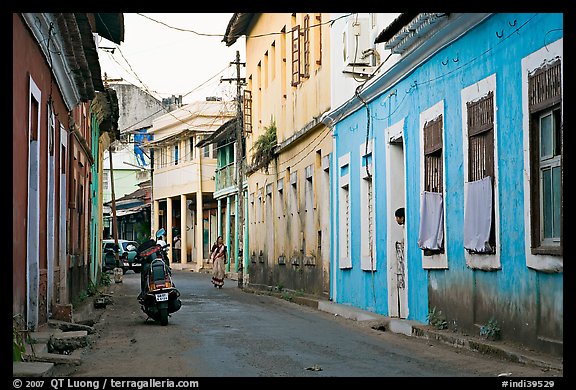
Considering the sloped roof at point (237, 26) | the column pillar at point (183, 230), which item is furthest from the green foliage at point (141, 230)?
the sloped roof at point (237, 26)

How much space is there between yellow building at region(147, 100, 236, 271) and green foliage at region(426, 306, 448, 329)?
37.9 metres

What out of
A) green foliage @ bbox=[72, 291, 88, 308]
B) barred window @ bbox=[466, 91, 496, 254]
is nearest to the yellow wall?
green foliage @ bbox=[72, 291, 88, 308]

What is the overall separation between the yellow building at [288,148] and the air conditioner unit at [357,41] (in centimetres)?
360

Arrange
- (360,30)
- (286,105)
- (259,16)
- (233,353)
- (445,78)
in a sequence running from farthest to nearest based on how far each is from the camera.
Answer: (259,16) < (286,105) < (360,30) < (445,78) < (233,353)

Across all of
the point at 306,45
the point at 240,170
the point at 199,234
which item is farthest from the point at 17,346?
the point at 199,234

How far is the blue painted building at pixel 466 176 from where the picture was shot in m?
10.3

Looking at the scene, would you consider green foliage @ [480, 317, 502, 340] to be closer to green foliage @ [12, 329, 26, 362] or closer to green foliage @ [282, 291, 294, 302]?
green foliage @ [12, 329, 26, 362]

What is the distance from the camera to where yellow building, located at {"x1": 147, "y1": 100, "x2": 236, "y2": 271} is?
51969mm

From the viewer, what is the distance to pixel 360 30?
18203mm

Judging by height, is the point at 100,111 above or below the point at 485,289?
above
